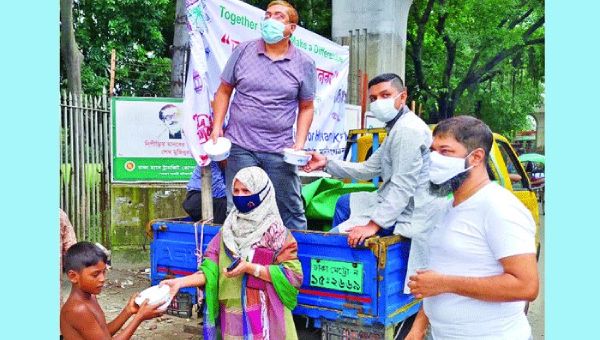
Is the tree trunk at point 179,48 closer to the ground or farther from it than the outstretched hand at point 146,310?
farther from it

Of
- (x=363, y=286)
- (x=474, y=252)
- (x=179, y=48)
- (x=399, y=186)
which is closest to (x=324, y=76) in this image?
(x=179, y=48)

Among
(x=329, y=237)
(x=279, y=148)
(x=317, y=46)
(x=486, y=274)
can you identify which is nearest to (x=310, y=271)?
(x=329, y=237)

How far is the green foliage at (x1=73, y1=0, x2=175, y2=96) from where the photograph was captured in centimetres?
1364

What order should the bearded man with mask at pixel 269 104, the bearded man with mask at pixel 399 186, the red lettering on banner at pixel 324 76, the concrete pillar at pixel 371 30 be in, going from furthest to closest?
the concrete pillar at pixel 371 30 < the red lettering on banner at pixel 324 76 < the bearded man with mask at pixel 269 104 < the bearded man with mask at pixel 399 186

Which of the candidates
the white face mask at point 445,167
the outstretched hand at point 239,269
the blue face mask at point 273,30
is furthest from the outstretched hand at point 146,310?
the blue face mask at point 273,30

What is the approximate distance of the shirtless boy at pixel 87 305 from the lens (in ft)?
8.19

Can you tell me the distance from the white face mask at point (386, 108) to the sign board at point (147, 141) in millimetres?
3948

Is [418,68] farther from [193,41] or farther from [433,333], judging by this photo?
[433,333]

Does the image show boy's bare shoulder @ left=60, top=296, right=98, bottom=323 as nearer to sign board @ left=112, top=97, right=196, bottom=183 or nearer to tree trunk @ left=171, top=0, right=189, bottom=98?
sign board @ left=112, top=97, right=196, bottom=183

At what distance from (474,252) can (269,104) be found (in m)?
1.87

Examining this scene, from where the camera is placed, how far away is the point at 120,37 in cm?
1412

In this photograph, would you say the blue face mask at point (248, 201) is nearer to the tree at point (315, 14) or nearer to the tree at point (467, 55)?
the tree at point (467, 55)

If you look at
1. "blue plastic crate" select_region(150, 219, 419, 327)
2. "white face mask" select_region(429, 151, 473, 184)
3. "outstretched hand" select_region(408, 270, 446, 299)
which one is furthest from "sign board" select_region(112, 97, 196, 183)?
"outstretched hand" select_region(408, 270, 446, 299)

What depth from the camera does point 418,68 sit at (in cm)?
1822
